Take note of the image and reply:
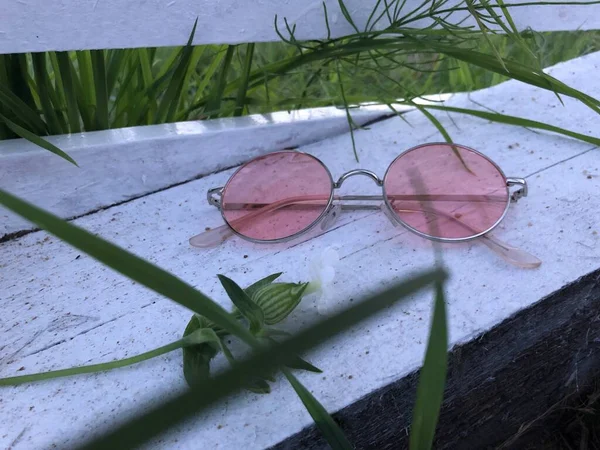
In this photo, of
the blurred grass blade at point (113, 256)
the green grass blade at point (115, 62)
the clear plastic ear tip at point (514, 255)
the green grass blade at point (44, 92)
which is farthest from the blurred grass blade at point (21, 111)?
the clear plastic ear tip at point (514, 255)

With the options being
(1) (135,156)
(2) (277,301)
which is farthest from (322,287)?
(1) (135,156)

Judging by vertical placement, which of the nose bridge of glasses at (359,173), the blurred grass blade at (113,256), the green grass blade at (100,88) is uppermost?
the green grass blade at (100,88)

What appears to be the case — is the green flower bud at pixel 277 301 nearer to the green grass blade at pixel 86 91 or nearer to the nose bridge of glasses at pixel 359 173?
the nose bridge of glasses at pixel 359 173

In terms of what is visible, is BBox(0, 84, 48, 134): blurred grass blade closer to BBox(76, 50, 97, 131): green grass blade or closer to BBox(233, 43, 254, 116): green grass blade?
BBox(76, 50, 97, 131): green grass blade

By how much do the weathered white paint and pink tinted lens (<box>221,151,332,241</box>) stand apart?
7.7 inches

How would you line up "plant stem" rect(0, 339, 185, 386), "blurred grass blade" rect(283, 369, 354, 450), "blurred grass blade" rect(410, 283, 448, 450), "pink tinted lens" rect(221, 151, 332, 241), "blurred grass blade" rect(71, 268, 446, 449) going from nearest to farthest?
1. "blurred grass blade" rect(71, 268, 446, 449)
2. "blurred grass blade" rect(410, 283, 448, 450)
3. "blurred grass blade" rect(283, 369, 354, 450)
4. "plant stem" rect(0, 339, 185, 386)
5. "pink tinted lens" rect(221, 151, 332, 241)

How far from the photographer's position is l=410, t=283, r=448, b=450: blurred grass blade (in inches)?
15.3

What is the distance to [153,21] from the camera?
84 centimetres

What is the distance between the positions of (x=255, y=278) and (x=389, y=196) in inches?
9.5

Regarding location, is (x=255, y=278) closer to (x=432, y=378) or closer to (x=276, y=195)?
(x=276, y=195)

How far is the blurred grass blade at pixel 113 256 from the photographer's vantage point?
35 cm

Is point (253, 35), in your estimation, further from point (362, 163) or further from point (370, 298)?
point (370, 298)

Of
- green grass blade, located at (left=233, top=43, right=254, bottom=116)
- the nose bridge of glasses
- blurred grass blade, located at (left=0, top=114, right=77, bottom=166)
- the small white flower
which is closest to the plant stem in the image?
the small white flower

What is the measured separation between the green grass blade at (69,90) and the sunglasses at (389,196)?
0.23 metres
